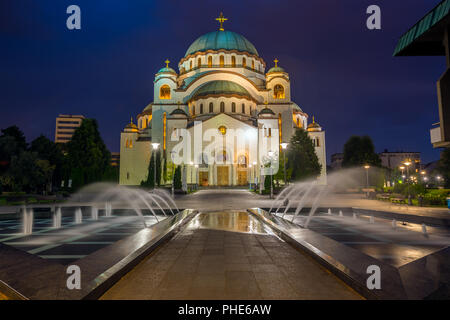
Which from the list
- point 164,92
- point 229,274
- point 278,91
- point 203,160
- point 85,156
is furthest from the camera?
point 164,92

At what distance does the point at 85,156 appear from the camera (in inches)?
1206

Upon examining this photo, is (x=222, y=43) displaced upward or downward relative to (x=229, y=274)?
upward

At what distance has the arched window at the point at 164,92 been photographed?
49.4 metres

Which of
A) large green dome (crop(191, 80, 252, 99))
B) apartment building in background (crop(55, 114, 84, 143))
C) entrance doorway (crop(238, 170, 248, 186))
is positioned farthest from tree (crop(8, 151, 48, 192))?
apartment building in background (crop(55, 114, 84, 143))

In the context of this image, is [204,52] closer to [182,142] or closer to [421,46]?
[182,142]

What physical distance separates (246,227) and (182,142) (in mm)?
33561

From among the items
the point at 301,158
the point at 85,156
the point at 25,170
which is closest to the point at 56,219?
the point at 25,170

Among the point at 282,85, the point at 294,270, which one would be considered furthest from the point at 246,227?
the point at 282,85

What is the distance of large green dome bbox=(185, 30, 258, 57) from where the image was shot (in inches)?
1983

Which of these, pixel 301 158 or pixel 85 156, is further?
pixel 301 158

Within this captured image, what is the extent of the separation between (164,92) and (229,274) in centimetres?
4937

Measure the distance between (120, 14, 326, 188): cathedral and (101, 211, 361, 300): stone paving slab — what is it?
2988 cm

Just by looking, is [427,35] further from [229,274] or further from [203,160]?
[203,160]

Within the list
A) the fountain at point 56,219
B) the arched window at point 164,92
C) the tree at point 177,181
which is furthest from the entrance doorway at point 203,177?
the fountain at point 56,219
